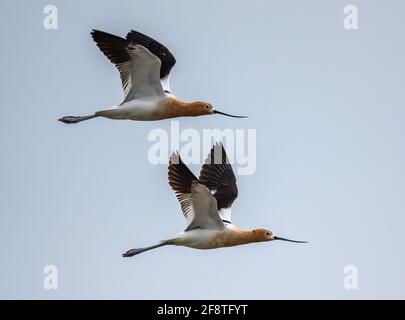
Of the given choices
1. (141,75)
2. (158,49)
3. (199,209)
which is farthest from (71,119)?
(199,209)

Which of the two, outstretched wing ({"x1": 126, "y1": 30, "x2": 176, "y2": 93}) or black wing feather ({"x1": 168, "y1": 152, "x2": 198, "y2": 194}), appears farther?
outstretched wing ({"x1": 126, "y1": 30, "x2": 176, "y2": 93})

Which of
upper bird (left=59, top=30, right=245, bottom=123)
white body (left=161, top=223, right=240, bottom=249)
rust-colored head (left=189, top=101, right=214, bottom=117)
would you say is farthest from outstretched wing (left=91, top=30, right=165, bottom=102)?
white body (left=161, top=223, right=240, bottom=249)

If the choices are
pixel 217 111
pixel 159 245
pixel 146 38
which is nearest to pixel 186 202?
pixel 159 245

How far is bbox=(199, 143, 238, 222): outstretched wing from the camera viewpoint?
2156cm

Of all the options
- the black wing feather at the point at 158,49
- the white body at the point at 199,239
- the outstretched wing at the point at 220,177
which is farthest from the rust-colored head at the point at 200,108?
the white body at the point at 199,239

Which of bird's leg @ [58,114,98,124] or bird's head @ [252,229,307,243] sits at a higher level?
bird's leg @ [58,114,98,124]

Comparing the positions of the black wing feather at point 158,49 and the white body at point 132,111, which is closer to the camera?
the white body at point 132,111

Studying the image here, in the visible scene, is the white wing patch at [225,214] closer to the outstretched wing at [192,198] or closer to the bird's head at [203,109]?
the outstretched wing at [192,198]

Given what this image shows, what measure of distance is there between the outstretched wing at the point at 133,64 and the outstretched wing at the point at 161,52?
0.37m

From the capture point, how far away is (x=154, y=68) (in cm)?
2034

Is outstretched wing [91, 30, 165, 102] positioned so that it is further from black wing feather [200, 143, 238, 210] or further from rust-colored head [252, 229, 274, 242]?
rust-colored head [252, 229, 274, 242]

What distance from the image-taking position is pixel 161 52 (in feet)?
69.3

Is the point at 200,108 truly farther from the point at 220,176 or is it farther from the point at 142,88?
the point at 220,176

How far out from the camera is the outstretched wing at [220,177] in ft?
70.7
